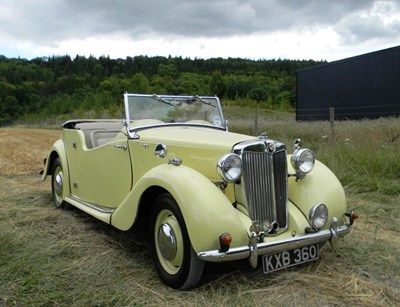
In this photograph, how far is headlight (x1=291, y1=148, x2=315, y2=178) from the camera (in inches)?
137

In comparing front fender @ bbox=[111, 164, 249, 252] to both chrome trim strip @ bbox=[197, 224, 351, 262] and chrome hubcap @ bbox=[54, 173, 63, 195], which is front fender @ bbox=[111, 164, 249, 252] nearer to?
chrome trim strip @ bbox=[197, 224, 351, 262]

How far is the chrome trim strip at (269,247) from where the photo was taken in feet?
9.11

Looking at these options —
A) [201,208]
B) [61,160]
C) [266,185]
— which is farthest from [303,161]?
[61,160]

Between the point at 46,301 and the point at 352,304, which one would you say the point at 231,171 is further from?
the point at 46,301

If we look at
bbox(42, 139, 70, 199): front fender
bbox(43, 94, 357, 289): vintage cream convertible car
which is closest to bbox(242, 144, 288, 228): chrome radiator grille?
bbox(43, 94, 357, 289): vintage cream convertible car

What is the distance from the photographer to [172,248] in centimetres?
315

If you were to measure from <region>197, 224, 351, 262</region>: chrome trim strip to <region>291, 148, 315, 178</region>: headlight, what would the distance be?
54 centimetres

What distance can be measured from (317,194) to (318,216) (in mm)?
230

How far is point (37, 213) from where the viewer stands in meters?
5.25

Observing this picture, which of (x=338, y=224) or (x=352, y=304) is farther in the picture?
(x=338, y=224)

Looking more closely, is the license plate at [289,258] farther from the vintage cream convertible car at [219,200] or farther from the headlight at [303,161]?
the headlight at [303,161]

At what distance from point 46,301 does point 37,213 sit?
258cm

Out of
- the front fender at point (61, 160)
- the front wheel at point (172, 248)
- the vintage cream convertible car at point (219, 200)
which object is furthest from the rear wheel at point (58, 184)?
the front wheel at point (172, 248)

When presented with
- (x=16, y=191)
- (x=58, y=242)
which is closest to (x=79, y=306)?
(x=58, y=242)
